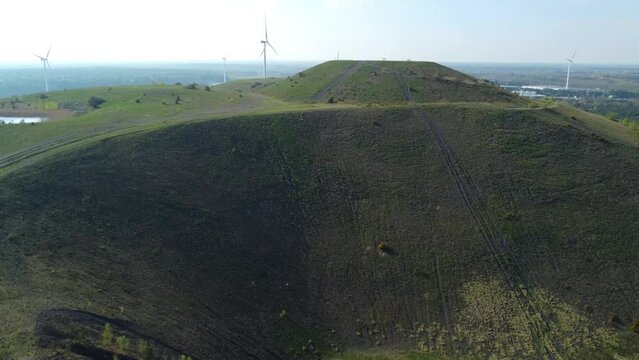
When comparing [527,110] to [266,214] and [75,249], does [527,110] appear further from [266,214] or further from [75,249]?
[75,249]

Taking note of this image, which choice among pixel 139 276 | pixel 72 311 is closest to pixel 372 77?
pixel 139 276

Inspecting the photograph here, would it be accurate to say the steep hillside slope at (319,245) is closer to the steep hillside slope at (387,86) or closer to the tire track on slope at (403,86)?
the tire track on slope at (403,86)

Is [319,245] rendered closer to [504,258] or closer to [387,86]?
[504,258]

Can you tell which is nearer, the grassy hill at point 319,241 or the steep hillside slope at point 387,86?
the grassy hill at point 319,241

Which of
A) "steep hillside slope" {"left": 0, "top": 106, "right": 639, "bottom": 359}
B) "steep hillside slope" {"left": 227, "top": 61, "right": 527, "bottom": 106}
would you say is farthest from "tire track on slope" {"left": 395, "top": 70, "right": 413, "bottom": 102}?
"steep hillside slope" {"left": 0, "top": 106, "right": 639, "bottom": 359}

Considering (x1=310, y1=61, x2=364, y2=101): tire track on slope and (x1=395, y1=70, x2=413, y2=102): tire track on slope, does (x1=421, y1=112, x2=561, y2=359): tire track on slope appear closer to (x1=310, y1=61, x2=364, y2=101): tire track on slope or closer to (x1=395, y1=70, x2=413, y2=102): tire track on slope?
(x1=395, y1=70, x2=413, y2=102): tire track on slope

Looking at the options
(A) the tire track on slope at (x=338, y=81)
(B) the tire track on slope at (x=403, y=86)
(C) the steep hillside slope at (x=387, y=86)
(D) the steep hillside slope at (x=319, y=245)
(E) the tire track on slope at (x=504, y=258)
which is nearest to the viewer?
(D) the steep hillside slope at (x=319, y=245)

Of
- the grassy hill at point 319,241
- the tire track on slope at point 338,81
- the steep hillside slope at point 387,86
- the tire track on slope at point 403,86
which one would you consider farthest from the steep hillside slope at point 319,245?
the tire track on slope at point 338,81
